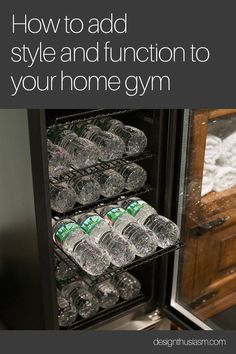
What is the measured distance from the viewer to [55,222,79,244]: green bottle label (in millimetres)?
1868

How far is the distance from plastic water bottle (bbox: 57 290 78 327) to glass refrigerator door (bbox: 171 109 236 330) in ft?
1.36

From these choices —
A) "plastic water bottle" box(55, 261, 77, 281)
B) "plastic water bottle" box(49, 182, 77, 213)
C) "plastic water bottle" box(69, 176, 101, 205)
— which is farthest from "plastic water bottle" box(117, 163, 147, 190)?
"plastic water bottle" box(55, 261, 77, 281)

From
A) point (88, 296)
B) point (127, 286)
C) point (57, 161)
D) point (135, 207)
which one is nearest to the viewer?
point (57, 161)

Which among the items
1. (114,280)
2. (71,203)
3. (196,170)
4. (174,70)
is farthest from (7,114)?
(114,280)

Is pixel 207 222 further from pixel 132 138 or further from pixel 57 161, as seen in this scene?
pixel 57 161

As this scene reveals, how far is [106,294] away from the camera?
7.14ft

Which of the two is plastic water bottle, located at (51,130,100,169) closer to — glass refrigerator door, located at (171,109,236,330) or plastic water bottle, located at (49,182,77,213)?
plastic water bottle, located at (49,182,77,213)

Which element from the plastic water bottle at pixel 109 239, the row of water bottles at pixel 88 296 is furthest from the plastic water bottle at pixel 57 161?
the row of water bottles at pixel 88 296

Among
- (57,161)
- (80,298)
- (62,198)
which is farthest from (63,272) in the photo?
(57,161)

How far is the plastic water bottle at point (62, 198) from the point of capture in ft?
6.01

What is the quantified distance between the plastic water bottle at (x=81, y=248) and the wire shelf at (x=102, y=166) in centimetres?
18

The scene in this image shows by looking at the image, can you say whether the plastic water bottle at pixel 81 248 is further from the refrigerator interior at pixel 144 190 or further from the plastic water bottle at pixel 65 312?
the plastic water bottle at pixel 65 312

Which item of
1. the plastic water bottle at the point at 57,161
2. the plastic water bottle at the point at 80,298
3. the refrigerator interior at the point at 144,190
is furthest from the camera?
the plastic water bottle at the point at 80,298

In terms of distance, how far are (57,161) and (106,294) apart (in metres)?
0.66
